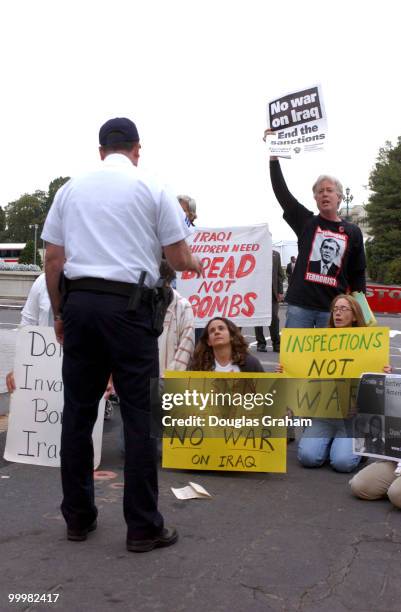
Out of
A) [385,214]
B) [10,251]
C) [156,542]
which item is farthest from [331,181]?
[10,251]

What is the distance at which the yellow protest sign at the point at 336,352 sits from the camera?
201 inches

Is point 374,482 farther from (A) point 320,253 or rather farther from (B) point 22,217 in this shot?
(B) point 22,217

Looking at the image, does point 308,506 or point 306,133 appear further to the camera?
point 306,133

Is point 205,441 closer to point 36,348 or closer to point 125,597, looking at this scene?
point 36,348

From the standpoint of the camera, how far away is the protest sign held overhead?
583cm

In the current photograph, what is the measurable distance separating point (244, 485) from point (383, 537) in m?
1.15

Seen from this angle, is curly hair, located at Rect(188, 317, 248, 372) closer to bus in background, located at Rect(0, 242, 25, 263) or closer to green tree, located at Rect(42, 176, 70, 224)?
bus in background, located at Rect(0, 242, 25, 263)

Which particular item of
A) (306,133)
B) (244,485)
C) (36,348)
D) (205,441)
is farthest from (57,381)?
(306,133)

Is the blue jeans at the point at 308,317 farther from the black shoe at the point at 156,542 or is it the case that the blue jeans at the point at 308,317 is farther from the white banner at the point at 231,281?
the black shoe at the point at 156,542

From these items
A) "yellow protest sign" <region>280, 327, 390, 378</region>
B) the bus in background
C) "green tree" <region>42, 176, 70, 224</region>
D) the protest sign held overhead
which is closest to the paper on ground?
"yellow protest sign" <region>280, 327, 390, 378</region>

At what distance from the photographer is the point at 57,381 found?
5184 millimetres

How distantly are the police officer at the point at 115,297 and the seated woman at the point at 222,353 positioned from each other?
1.75m

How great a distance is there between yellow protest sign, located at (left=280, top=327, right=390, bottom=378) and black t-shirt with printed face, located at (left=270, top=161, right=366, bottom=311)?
1.16 feet

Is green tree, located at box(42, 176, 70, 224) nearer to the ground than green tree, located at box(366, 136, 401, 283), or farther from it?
farther from it
